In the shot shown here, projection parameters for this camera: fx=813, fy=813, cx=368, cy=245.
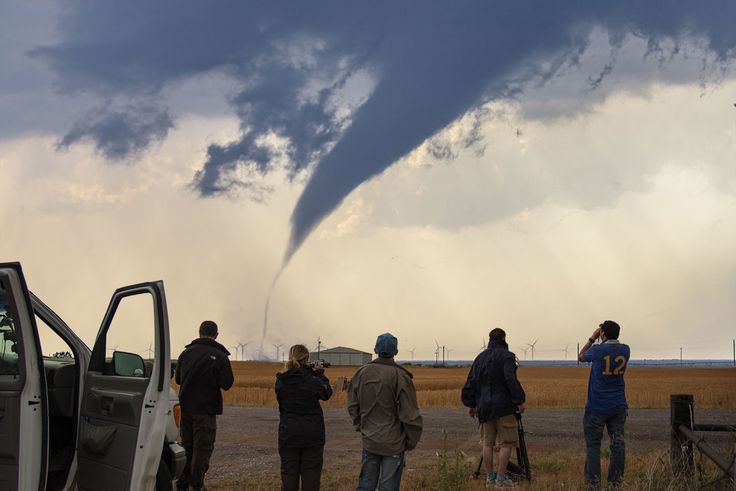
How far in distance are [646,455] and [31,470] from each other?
420 inches

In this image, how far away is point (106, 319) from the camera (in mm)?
7414

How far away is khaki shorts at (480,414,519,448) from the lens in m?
10.1

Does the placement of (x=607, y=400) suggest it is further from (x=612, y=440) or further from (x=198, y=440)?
(x=198, y=440)

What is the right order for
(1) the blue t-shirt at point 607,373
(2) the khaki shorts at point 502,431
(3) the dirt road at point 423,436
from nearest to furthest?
(1) the blue t-shirt at point 607,373
(2) the khaki shorts at point 502,431
(3) the dirt road at point 423,436

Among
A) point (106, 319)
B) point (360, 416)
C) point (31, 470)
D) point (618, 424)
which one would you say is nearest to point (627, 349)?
point (618, 424)

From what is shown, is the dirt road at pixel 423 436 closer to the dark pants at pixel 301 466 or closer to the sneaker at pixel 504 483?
the sneaker at pixel 504 483

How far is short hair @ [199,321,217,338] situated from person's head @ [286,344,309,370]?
78.0 inches

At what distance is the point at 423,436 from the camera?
18.0 metres

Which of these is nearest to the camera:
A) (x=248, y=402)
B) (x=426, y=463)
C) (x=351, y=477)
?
(x=351, y=477)

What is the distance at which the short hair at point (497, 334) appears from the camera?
34.2ft

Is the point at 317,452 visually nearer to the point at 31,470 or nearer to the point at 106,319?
the point at 106,319

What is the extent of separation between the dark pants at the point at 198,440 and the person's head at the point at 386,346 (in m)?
2.80

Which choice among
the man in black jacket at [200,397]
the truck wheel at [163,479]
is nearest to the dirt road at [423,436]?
the man in black jacket at [200,397]

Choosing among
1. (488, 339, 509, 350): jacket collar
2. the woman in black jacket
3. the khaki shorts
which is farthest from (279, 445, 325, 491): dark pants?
(488, 339, 509, 350): jacket collar
